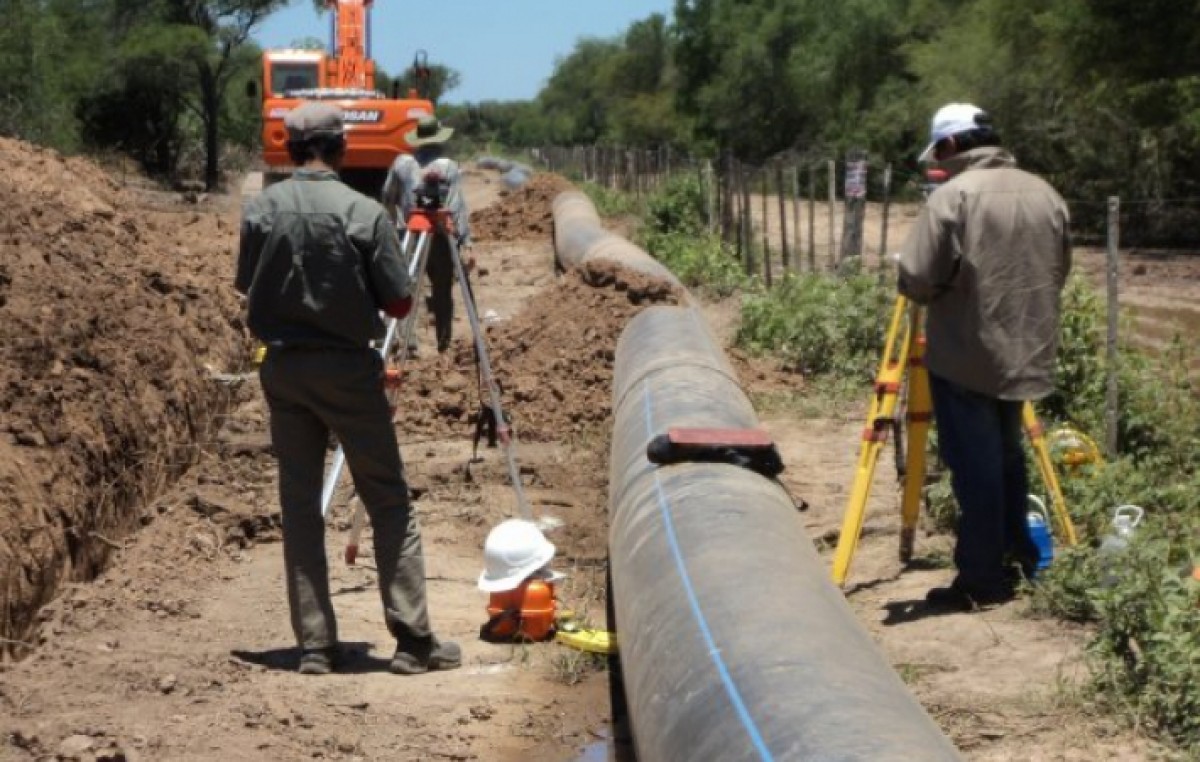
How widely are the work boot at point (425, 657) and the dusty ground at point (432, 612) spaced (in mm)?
56

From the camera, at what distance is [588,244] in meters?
18.4

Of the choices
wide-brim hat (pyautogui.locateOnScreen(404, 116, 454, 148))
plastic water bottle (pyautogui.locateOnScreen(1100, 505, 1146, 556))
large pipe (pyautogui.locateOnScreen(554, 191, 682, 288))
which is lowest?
plastic water bottle (pyautogui.locateOnScreen(1100, 505, 1146, 556))

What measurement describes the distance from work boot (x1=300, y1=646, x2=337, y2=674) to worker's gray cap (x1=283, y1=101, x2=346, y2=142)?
1.86 m

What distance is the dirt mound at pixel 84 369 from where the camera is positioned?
749 cm

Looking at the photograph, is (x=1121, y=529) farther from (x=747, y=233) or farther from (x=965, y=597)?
(x=747, y=233)

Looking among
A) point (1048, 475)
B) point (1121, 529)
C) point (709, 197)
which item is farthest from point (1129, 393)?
point (709, 197)

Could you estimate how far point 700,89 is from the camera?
7069cm

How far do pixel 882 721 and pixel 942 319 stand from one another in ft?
10.3

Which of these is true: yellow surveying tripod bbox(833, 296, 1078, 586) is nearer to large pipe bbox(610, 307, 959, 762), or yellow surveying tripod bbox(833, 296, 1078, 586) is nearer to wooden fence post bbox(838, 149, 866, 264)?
large pipe bbox(610, 307, 959, 762)

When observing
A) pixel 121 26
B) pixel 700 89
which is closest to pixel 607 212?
pixel 121 26

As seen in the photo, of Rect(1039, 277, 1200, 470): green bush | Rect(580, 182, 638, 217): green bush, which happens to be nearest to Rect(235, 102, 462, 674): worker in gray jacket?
Rect(1039, 277, 1200, 470): green bush

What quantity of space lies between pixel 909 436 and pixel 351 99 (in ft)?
52.5

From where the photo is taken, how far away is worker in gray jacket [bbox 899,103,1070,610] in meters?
6.73

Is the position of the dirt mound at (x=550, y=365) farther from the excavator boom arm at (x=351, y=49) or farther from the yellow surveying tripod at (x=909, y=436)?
the excavator boom arm at (x=351, y=49)
